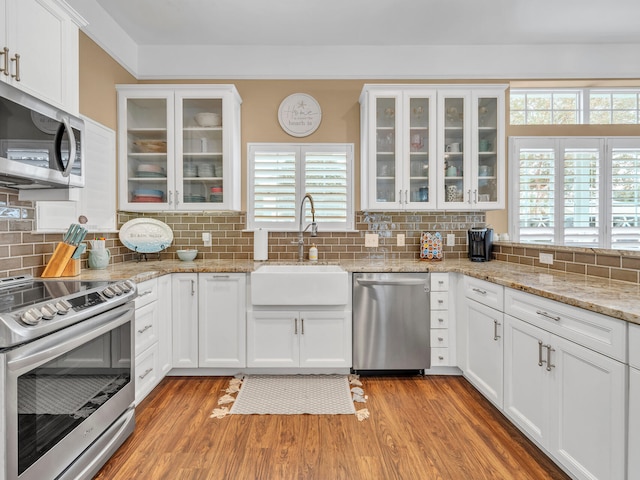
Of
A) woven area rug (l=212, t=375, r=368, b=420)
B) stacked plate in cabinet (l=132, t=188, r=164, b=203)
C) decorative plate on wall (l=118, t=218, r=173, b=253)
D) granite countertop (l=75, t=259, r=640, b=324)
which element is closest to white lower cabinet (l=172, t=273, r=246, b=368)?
granite countertop (l=75, t=259, r=640, b=324)

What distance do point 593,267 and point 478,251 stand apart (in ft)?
3.42

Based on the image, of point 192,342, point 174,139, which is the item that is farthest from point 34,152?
point 192,342

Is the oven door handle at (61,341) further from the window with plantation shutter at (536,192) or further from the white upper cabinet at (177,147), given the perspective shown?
the window with plantation shutter at (536,192)

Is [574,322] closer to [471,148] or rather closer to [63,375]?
[471,148]

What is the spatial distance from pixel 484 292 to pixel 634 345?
1.12 m

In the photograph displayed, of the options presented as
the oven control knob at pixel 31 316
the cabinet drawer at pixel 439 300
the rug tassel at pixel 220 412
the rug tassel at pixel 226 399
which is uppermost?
the oven control knob at pixel 31 316

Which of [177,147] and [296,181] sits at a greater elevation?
[177,147]

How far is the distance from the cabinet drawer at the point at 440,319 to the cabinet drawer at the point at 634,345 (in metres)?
1.54

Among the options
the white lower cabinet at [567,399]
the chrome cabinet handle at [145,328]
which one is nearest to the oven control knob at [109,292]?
the chrome cabinet handle at [145,328]

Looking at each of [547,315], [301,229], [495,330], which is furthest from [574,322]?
[301,229]

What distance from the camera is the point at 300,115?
3.35 m

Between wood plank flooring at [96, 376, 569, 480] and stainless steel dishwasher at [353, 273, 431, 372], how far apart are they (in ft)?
1.01

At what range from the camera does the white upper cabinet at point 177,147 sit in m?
3.01

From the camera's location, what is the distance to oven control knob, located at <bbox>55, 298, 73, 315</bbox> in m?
1.42
